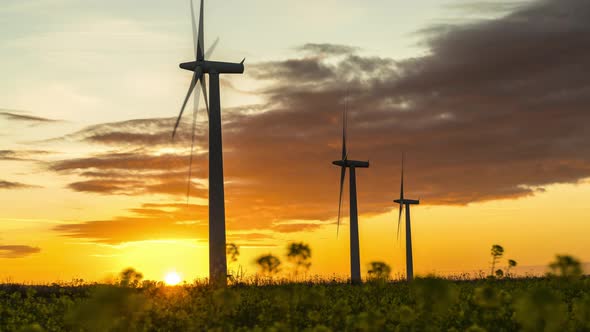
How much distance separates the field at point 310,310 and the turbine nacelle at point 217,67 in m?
16.4

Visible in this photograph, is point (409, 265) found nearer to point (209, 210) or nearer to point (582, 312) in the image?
point (209, 210)

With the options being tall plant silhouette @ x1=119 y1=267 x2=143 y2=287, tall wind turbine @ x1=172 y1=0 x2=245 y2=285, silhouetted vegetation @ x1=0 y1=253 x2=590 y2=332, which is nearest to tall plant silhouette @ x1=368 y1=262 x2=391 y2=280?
silhouetted vegetation @ x1=0 y1=253 x2=590 y2=332

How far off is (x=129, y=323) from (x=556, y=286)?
19058mm

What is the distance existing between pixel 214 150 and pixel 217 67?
656 cm

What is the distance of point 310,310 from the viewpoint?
19.6m

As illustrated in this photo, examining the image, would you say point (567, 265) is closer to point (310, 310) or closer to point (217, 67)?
point (310, 310)

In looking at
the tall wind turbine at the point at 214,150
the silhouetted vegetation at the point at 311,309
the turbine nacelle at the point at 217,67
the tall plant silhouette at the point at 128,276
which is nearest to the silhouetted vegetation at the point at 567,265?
the silhouetted vegetation at the point at 311,309

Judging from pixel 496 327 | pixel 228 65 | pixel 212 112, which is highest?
pixel 228 65

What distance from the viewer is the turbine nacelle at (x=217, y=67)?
43.3 m

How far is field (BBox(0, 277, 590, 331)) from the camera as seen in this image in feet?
35.5

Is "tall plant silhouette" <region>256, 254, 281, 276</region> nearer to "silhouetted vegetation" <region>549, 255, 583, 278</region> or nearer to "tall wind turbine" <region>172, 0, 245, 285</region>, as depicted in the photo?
"silhouetted vegetation" <region>549, 255, 583, 278</region>

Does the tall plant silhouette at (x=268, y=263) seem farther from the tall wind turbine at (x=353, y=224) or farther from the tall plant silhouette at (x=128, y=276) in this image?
the tall wind turbine at (x=353, y=224)

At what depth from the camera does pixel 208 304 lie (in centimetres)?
2241

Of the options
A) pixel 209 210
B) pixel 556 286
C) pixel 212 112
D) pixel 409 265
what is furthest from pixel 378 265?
pixel 409 265
